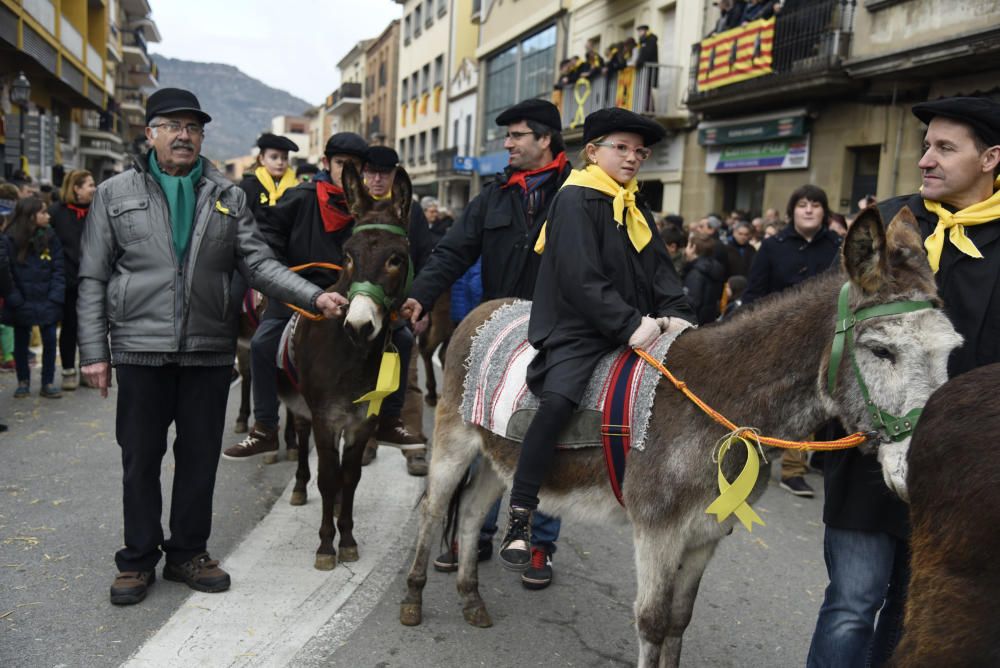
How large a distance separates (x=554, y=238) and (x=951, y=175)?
1.47 m

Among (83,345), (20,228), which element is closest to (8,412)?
(20,228)

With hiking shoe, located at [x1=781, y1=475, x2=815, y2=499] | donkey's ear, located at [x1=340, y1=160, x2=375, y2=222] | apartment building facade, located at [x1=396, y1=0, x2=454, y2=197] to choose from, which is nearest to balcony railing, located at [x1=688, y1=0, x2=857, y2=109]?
hiking shoe, located at [x1=781, y1=475, x2=815, y2=499]

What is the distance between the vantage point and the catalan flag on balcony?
1617 centimetres

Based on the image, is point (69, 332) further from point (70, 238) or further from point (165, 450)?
point (165, 450)

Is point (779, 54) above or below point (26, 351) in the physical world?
above

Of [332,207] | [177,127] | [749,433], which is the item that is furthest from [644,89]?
[749,433]

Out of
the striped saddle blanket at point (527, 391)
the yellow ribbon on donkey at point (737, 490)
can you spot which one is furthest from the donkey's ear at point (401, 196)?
the yellow ribbon on donkey at point (737, 490)

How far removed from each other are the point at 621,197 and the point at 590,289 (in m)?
0.48

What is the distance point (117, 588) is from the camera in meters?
3.94

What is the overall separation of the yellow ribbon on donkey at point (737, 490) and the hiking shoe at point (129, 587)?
2835mm

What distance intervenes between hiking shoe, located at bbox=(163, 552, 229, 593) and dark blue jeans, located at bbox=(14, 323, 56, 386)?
5.37 m

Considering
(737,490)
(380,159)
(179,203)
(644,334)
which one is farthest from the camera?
(380,159)

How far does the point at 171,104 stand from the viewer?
401 cm

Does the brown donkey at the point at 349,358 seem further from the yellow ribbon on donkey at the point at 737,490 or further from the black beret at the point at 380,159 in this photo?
the yellow ribbon on donkey at the point at 737,490
